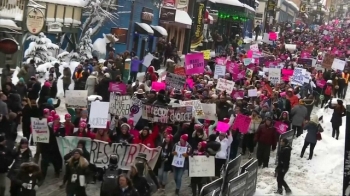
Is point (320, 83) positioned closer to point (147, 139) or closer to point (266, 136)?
point (266, 136)

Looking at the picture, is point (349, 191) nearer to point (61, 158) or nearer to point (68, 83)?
point (61, 158)

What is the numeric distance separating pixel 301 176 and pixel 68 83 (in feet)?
29.0

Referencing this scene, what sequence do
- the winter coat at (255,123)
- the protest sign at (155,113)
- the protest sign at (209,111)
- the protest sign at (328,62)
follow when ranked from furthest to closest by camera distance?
the protest sign at (328,62) → the winter coat at (255,123) → the protest sign at (209,111) → the protest sign at (155,113)

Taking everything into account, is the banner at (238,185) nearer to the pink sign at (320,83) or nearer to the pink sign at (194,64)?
the pink sign at (194,64)

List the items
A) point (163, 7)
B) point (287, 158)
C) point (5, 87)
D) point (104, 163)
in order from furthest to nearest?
point (163, 7) → point (5, 87) → point (287, 158) → point (104, 163)

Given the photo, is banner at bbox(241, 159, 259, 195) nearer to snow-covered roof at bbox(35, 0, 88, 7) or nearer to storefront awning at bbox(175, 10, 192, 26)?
snow-covered roof at bbox(35, 0, 88, 7)

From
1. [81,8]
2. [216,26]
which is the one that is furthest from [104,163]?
[216,26]

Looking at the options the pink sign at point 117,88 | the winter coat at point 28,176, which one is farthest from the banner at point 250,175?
the pink sign at point 117,88

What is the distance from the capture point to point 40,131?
13.9m

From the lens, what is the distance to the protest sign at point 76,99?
1619 centimetres

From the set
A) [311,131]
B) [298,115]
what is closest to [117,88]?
[311,131]

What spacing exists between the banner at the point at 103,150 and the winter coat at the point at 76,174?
91.2 inches

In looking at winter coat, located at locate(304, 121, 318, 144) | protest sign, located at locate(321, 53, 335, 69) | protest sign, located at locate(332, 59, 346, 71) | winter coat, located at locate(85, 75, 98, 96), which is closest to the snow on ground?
winter coat, located at locate(304, 121, 318, 144)

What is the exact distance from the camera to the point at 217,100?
18.7 meters
